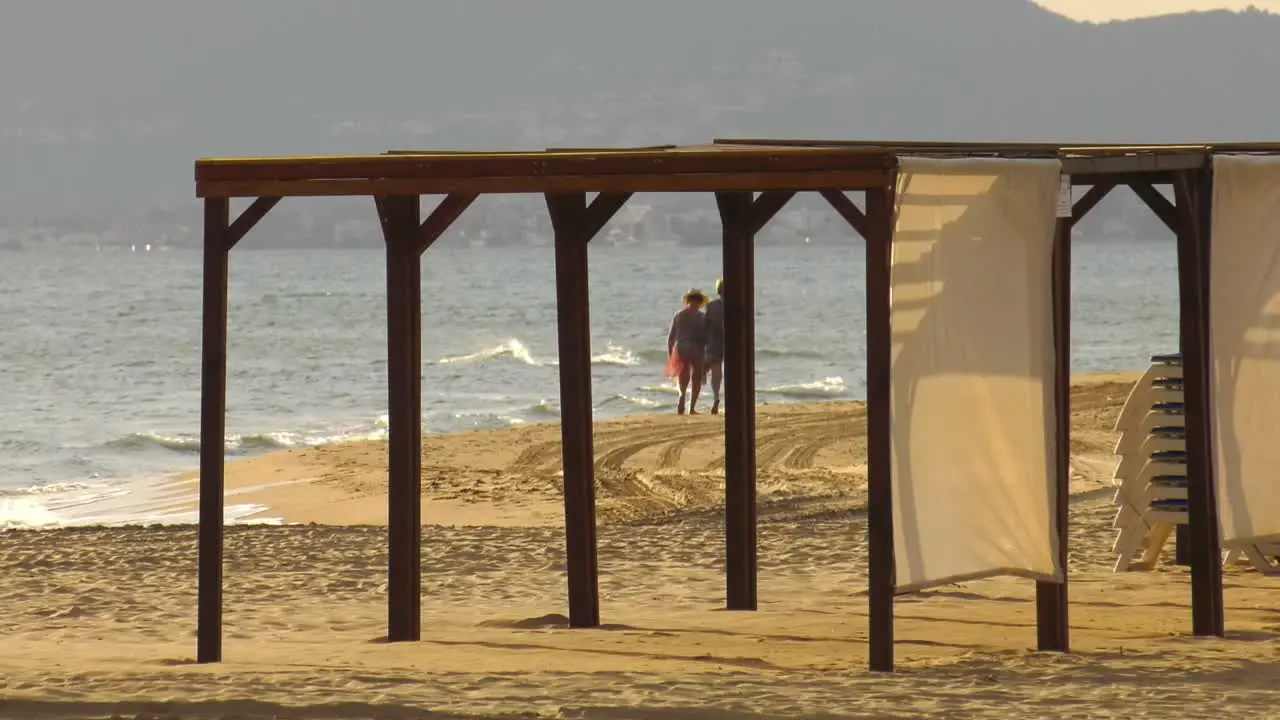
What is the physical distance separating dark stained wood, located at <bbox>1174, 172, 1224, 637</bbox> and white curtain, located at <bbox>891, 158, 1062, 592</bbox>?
2.76ft

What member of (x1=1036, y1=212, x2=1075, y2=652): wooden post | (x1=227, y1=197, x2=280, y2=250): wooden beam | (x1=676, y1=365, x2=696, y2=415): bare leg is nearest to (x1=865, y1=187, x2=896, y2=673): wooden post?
(x1=1036, y1=212, x2=1075, y2=652): wooden post

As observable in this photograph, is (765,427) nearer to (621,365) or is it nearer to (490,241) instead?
(621,365)

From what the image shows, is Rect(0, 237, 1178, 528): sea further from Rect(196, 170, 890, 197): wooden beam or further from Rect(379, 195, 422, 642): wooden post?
Rect(196, 170, 890, 197): wooden beam

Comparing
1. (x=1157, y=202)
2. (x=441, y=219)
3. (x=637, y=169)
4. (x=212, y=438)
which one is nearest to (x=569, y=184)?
(x=637, y=169)

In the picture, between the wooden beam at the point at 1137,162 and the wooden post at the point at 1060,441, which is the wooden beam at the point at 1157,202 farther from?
the wooden post at the point at 1060,441

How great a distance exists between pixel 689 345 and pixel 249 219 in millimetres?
11662

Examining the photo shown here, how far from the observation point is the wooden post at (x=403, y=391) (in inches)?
342

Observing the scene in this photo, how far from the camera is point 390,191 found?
8.39 metres

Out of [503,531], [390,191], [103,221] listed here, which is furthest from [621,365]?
[103,221]

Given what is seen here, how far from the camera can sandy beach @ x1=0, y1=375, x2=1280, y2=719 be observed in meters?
7.14

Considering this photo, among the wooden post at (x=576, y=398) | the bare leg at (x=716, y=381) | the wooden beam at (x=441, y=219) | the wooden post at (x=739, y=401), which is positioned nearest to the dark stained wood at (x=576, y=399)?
the wooden post at (x=576, y=398)

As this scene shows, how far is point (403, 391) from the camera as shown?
876 cm

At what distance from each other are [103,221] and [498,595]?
642 feet

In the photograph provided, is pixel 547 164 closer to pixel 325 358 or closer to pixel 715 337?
pixel 715 337
